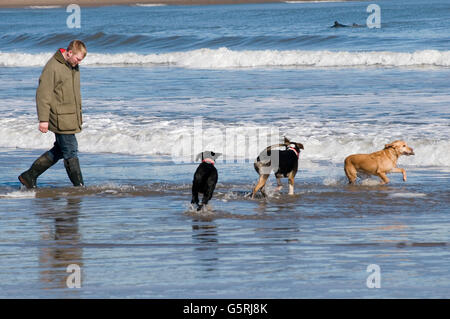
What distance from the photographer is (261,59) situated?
102ft

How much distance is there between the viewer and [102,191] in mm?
9953

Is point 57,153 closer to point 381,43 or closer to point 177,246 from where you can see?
point 177,246

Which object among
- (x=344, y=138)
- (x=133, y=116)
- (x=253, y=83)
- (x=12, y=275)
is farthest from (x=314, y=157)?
(x=253, y=83)

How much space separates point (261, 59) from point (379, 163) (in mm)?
21305

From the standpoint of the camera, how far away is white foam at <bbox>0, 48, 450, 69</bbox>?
27.9 metres

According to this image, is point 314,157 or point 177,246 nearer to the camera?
point 177,246

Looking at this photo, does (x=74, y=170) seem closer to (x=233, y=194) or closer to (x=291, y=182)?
(x=233, y=194)

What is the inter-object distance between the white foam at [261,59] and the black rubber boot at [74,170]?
62.6 ft

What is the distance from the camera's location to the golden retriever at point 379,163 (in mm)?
10148

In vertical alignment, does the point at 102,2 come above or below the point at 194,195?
above

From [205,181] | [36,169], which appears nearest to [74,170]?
[36,169]

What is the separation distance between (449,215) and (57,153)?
4.55 metres

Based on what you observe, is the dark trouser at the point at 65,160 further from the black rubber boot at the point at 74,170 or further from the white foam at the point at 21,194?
the white foam at the point at 21,194

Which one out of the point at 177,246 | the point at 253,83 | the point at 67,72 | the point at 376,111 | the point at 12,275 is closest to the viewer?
the point at 12,275
